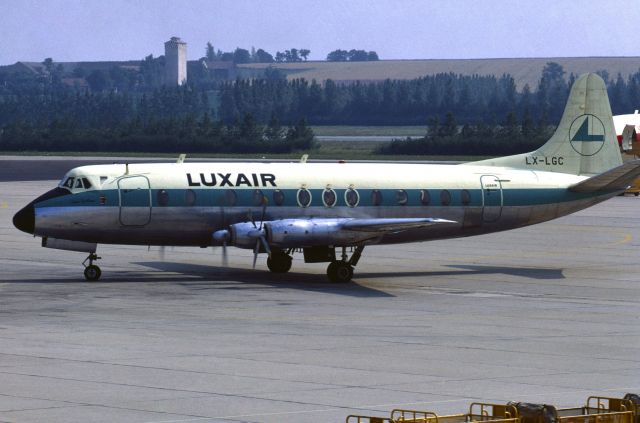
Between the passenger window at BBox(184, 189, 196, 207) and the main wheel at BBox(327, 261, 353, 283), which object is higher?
the passenger window at BBox(184, 189, 196, 207)

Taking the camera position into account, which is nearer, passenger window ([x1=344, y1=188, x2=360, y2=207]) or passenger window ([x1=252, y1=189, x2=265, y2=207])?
passenger window ([x1=252, y1=189, x2=265, y2=207])

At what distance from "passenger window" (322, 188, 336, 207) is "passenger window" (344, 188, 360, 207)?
1.44 ft

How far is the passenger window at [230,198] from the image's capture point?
1649 inches

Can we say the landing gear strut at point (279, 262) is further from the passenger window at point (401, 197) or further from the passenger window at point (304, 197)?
the passenger window at point (401, 197)

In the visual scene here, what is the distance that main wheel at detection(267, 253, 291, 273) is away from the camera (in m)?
43.7

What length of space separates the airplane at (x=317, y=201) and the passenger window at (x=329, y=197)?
0.11 ft

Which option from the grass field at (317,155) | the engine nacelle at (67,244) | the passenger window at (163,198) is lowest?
the engine nacelle at (67,244)

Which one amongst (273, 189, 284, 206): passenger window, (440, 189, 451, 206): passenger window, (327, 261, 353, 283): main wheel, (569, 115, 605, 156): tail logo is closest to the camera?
(327, 261, 353, 283): main wheel

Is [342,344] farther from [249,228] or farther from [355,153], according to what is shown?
[355,153]

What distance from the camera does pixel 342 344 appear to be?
1137 inches

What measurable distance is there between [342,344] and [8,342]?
24.6 feet

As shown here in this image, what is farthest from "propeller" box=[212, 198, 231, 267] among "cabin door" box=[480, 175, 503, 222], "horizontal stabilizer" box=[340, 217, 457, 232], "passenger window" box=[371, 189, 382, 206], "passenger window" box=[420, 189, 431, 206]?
"cabin door" box=[480, 175, 503, 222]

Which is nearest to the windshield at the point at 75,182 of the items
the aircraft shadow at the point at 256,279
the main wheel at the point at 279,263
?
the aircraft shadow at the point at 256,279

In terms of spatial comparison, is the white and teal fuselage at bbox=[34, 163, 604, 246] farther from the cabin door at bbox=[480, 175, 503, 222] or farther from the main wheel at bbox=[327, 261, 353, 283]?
the main wheel at bbox=[327, 261, 353, 283]
